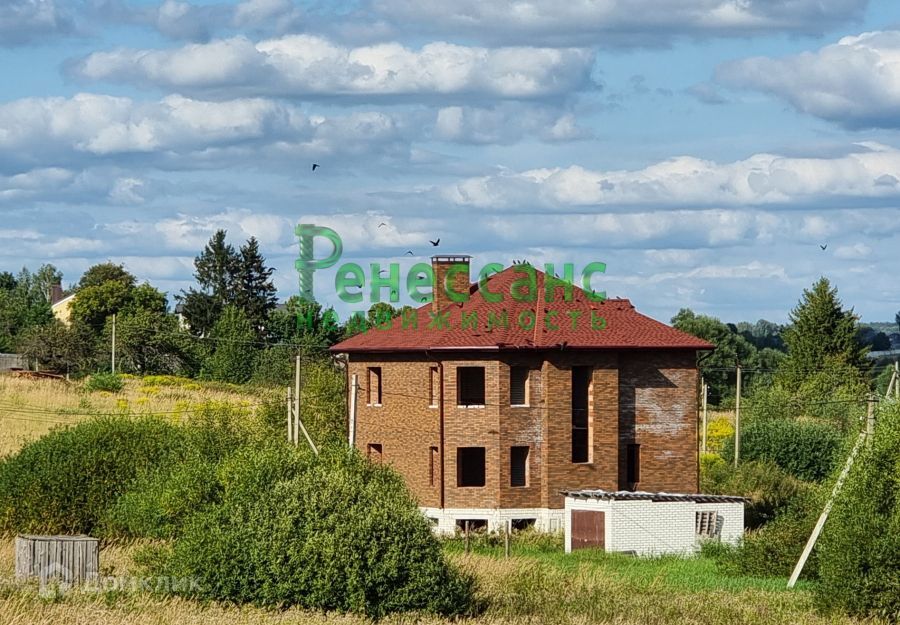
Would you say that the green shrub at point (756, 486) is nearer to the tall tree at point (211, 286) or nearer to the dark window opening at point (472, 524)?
the dark window opening at point (472, 524)

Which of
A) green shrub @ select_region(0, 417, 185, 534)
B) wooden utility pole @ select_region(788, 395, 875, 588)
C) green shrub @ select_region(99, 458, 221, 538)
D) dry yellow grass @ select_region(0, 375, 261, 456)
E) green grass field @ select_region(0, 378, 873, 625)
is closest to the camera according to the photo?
Result: green grass field @ select_region(0, 378, 873, 625)

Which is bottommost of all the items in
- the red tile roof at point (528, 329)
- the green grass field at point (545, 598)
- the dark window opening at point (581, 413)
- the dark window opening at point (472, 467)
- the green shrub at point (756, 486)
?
the green grass field at point (545, 598)

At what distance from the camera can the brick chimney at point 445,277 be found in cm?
5184

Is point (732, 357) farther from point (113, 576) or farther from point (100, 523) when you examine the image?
point (113, 576)

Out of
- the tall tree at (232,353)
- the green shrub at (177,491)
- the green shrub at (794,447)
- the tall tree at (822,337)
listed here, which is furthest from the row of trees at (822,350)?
the green shrub at (177,491)

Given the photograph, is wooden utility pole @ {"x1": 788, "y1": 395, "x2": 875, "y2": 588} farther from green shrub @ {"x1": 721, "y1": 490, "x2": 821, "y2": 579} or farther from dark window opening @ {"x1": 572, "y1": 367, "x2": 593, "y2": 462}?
dark window opening @ {"x1": 572, "y1": 367, "x2": 593, "y2": 462}

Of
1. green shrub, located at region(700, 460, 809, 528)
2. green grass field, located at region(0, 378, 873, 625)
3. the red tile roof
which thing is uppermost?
the red tile roof

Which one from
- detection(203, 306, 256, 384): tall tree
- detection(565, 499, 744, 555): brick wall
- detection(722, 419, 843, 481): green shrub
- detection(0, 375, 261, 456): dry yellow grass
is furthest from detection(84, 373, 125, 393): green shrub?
detection(565, 499, 744, 555): brick wall

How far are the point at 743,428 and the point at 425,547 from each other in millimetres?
40081

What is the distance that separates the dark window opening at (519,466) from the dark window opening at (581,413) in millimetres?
1652

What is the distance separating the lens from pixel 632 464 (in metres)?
→ 51.0

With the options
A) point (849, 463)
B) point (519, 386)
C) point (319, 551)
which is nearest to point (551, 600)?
point (319, 551)

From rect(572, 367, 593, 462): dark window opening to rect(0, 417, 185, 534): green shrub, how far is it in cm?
1321

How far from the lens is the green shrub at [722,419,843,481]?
212 feet
